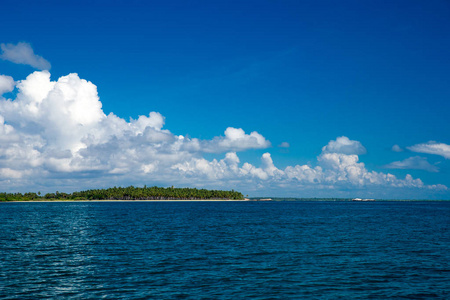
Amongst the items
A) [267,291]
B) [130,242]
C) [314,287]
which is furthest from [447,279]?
[130,242]

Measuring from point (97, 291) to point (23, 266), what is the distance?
14.6 metres

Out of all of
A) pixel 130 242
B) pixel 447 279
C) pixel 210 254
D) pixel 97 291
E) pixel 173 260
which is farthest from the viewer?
pixel 130 242

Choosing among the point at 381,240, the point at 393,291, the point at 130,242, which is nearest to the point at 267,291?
the point at 393,291

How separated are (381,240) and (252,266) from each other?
3406 cm

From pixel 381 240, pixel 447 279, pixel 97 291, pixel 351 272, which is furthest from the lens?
pixel 381 240

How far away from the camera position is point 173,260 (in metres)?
43.1

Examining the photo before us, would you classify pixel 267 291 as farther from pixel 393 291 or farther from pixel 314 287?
pixel 393 291

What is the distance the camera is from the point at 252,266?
131ft

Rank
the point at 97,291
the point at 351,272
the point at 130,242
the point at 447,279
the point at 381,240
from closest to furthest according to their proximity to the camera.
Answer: the point at 97,291 → the point at 447,279 → the point at 351,272 → the point at 130,242 → the point at 381,240

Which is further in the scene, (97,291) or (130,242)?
(130,242)

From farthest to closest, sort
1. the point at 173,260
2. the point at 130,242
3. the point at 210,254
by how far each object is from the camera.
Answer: the point at 130,242 → the point at 210,254 → the point at 173,260

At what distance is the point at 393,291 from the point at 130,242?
136 ft

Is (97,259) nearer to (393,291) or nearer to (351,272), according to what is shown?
(351,272)

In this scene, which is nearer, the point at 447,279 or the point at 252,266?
the point at 447,279
